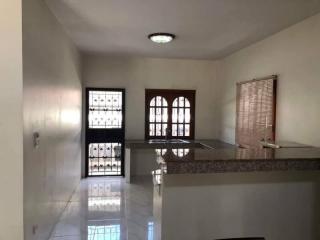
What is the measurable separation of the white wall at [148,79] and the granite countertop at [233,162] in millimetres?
3954

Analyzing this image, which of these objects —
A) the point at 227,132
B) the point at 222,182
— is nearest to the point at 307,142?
the point at 222,182

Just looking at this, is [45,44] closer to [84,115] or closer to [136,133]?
[84,115]

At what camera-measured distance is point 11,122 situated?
7.25ft

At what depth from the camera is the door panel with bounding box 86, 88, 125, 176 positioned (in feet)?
19.1

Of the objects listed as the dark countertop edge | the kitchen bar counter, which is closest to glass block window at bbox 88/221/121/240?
the kitchen bar counter

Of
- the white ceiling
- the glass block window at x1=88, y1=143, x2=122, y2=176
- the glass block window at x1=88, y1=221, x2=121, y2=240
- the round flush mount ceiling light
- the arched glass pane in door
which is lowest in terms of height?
the glass block window at x1=88, y1=221, x2=121, y2=240

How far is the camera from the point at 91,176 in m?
5.84

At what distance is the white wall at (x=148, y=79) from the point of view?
5793 millimetres

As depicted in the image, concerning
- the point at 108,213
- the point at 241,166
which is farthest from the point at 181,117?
the point at 241,166

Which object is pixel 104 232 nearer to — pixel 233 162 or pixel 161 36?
pixel 233 162

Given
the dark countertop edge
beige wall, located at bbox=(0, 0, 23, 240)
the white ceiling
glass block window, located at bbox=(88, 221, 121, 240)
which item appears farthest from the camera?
glass block window, located at bbox=(88, 221, 121, 240)

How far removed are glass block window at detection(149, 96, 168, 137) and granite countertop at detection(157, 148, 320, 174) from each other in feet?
13.0

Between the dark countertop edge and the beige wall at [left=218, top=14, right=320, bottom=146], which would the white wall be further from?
the dark countertop edge

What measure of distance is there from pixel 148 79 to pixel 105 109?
3.75 ft
